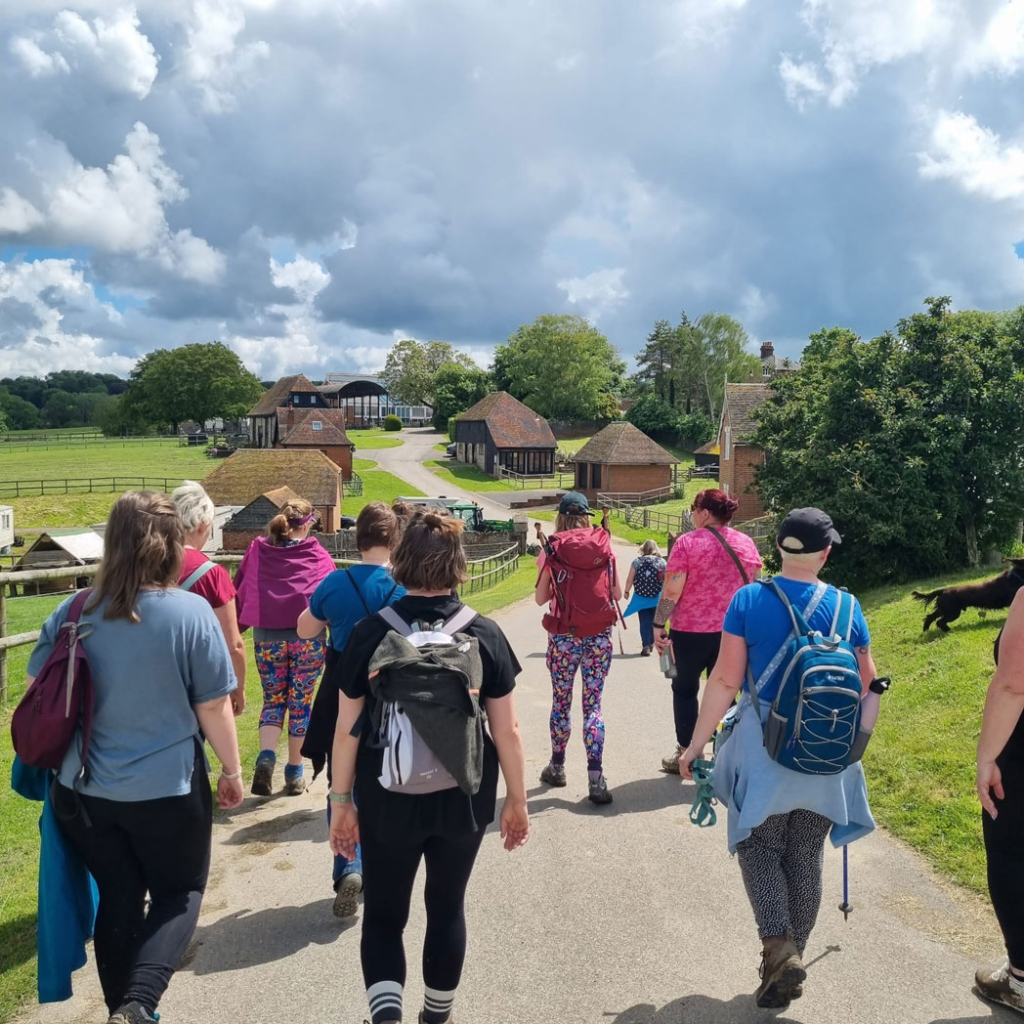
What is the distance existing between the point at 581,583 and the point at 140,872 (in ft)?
10.6

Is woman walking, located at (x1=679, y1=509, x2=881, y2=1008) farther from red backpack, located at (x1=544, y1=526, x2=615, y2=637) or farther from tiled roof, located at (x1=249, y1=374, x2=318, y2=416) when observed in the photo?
tiled roof, located at (x1=249, y1=374, x2=318, y2=416)

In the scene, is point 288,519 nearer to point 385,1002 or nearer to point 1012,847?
point 385,1002

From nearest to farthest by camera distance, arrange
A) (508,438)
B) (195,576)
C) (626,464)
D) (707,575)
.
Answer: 1. (195,576)
2. (707,575)
3. (626,464)
4. (508,438)

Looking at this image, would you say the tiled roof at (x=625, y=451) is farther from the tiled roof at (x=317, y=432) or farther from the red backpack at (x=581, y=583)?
the red backpack at (x=581, y=583)

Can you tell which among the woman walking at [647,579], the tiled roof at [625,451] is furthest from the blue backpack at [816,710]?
the tiled roof at [625,451]

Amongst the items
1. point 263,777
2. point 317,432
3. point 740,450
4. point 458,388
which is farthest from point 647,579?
point 458,388

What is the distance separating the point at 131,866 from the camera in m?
3.16

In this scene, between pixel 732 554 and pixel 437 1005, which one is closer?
pixel 437 1005

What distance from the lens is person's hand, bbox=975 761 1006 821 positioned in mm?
3270

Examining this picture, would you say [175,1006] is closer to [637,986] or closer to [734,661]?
[637,986]

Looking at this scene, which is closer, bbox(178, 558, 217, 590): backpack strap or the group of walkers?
the group of walkers

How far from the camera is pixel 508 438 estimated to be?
6159cm

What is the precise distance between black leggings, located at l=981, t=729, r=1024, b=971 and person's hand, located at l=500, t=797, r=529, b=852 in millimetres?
1906

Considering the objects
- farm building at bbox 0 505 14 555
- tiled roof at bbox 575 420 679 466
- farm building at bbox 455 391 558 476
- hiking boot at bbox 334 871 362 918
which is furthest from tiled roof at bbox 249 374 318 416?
hiking boot at bbox 334 871 362 918
